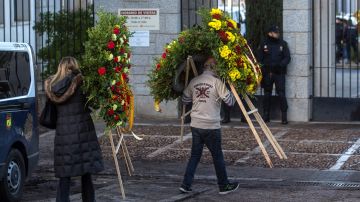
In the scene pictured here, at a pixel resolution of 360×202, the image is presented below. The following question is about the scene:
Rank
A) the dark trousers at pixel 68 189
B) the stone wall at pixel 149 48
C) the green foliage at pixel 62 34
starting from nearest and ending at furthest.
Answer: the dark trousers at pixel 68 189 < the stone wall at pixel 149 48 < the green foliage at pixel 62 34

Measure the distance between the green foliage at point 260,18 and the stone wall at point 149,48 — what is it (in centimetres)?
142

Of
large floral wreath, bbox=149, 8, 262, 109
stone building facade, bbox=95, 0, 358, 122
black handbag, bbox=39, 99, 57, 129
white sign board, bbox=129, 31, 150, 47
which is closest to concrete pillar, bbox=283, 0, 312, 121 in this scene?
stone building facade, bbox=95, 0, 358, 122

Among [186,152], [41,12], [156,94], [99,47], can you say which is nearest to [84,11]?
[41,12]

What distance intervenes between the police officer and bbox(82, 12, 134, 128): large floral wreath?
21.1 ft

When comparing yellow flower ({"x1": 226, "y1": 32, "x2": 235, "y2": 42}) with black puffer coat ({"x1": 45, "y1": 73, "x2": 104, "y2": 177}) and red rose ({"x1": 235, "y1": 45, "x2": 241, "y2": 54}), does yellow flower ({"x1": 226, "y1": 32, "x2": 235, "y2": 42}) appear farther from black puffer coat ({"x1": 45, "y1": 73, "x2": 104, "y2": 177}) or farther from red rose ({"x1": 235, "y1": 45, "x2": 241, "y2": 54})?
black puffer coat ({"x1": 45, "y1": 73, "x2": 104, "y2": 177})

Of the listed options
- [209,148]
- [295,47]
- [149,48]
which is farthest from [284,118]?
[209,148]

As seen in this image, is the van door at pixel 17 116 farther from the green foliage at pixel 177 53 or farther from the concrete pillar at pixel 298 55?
the concrete pillar at pixel 298 55

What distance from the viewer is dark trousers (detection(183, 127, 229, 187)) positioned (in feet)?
31.8

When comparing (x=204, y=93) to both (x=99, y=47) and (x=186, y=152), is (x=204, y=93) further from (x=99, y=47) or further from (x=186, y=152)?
(x=186, y=152)

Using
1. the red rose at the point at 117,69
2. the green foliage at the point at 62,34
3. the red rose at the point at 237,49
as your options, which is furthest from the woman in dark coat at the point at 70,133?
the green foliage at the point at 62,34

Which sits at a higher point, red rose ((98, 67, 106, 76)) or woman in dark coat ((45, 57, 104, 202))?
red rose ((98, 67, 106, 76))

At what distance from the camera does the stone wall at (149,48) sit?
16.2 m

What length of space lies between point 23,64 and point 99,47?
1.12 meters

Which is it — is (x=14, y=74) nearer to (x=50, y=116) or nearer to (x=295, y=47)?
(x=50, y=116)
